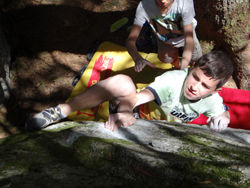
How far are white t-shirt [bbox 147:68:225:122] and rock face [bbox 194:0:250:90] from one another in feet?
4.54

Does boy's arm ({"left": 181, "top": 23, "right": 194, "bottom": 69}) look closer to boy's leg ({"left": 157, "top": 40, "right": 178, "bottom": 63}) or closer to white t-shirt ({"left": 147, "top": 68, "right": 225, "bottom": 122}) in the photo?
white t-shirt ({"left": 147, "top": 68, "right": 225, "bottom": 122})

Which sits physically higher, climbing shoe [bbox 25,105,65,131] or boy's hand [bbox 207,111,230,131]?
climbing shoe [bbox 25,105,65,131]

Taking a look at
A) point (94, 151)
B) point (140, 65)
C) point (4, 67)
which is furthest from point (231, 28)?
point (4, 67)

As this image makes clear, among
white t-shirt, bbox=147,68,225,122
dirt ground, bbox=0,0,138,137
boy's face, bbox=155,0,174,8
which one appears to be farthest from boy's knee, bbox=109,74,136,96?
dirt ground, bbox=0,0,138,137

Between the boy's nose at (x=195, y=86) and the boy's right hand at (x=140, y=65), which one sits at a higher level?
the boy's right hand at (x=140, y=65)

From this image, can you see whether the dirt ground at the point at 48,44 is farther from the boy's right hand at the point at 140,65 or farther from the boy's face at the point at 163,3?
the boy's face at the point at 163,3

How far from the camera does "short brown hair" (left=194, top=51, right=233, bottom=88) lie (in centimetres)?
161

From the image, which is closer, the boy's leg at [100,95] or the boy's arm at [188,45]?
the boy's leg at [100,95]

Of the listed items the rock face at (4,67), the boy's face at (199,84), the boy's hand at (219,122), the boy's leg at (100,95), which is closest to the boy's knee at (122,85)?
the boy's leg at (100,95)

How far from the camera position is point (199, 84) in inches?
64.7

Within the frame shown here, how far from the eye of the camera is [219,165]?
97 cm

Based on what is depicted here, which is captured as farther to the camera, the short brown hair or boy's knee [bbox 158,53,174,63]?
boy's knee [bbox 158,53,174,63]

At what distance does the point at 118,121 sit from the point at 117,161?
0.49m

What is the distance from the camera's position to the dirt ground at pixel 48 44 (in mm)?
2889
